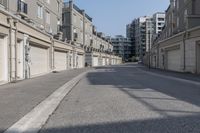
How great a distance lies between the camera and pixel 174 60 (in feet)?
162

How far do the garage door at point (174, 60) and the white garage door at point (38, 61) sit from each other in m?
15.8

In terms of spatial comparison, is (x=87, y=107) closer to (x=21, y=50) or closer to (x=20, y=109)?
(x=20, y=109)

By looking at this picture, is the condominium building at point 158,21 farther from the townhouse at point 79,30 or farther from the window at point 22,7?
the window at point 22,7

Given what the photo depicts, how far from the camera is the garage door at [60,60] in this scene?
48.9 metres

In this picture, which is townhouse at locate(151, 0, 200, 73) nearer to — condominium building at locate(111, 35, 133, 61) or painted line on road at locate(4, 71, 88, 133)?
painted line on road at locate(4, 71, 88, 133)

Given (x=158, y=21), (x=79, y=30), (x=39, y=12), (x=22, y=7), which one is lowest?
(x=22, y=7)

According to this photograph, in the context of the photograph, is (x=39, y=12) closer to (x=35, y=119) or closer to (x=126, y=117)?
(x=35, y=119)

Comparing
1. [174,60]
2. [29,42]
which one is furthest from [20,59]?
[174,60]

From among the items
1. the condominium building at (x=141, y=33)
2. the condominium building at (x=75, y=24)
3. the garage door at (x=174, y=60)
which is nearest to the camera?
the garage door at (x=174, y=60)

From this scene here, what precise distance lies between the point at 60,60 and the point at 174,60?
15.1 metres

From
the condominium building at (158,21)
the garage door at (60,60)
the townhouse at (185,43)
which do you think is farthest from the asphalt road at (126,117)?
the condominium building at (158,21)

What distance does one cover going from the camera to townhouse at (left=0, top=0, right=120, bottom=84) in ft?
77.0

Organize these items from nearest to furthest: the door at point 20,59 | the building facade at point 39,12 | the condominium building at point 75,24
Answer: the door at point 20,59 → the building facade at point 39,12 → the condominium building at point 75,24

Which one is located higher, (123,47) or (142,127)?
(123,47)
